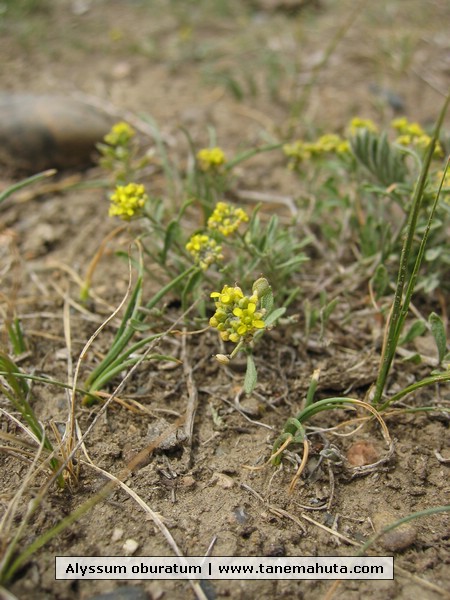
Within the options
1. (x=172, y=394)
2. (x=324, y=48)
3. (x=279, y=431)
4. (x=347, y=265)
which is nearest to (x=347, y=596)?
(x=279, y=431)

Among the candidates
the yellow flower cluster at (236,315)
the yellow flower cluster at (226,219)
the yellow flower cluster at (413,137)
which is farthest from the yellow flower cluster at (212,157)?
the yellow flower cluster at (236,315)

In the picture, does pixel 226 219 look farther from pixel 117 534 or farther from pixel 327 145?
pixel 117 534

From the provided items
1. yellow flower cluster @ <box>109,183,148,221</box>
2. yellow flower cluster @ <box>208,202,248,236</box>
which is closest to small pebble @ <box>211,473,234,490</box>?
yellow flower cluster @ <box>208,202,248,236</box>

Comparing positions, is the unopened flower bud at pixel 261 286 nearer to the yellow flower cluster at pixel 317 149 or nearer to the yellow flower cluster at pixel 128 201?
the yellow flower cluster at pixel 128 201

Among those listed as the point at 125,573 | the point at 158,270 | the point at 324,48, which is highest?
the point at 324,48

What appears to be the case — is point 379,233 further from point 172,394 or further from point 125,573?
point 125,573
